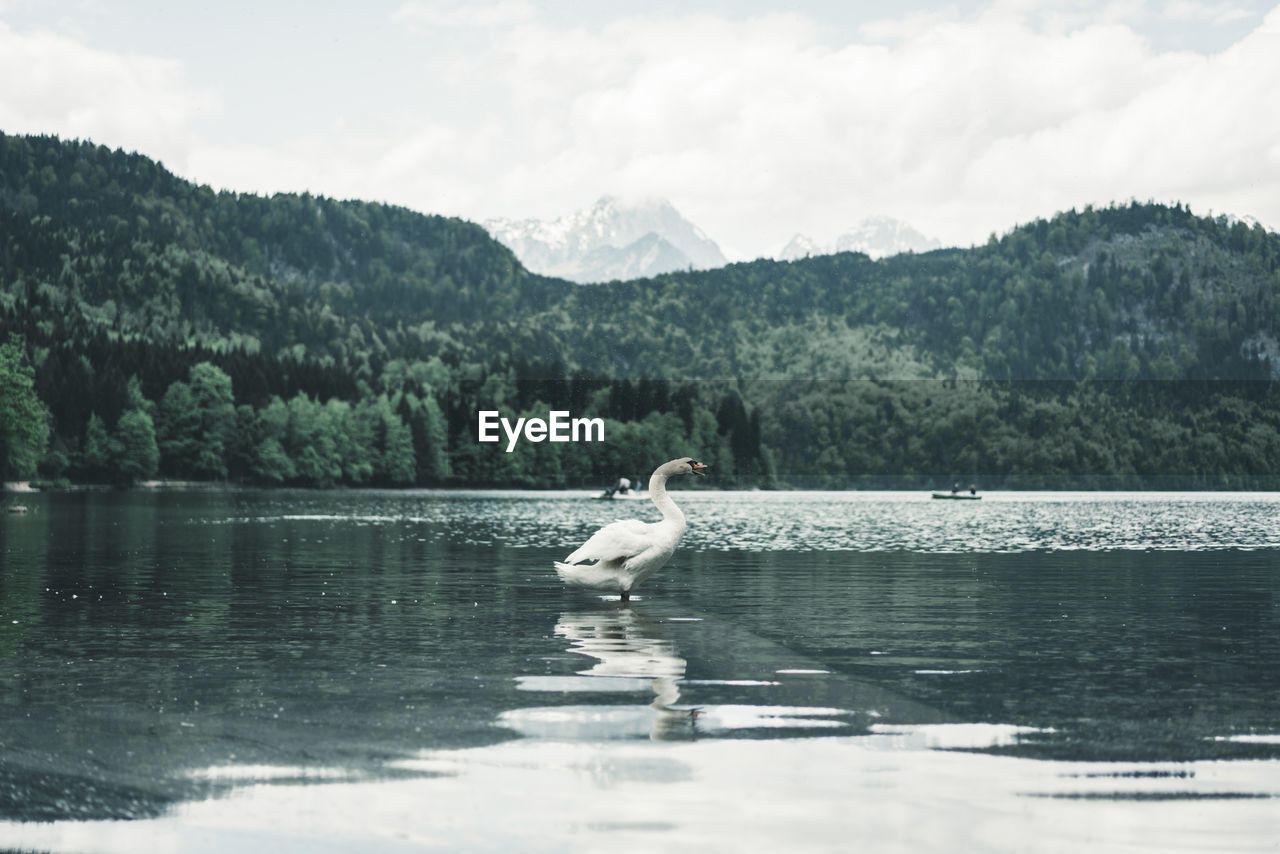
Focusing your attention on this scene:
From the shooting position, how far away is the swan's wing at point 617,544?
2667cm

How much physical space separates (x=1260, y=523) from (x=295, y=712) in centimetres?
8294

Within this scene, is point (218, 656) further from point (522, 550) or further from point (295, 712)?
point (522, 550)

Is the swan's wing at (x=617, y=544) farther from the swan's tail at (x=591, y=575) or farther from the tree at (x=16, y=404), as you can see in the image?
the tree at (x=16, y=404)

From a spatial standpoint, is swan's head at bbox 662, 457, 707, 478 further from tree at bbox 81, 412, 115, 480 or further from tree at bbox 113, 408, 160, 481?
tree at bbox 81, 412, 115, 480

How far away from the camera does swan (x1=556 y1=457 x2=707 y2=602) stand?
26.7 metres

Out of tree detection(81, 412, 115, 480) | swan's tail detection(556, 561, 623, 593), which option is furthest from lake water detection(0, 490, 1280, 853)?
tree detection(81, 412, 115, 480)

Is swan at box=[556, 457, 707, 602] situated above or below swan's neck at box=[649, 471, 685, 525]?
below

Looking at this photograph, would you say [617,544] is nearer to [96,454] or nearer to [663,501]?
[663,501]

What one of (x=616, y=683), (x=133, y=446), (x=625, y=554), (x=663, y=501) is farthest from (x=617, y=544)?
(x=133, y=446)

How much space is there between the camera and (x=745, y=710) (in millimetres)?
14289

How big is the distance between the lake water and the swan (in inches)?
26.5

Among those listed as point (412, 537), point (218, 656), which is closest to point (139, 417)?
point (412, 537)

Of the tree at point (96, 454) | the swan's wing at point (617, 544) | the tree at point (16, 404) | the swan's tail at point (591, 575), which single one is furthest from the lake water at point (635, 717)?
the tree at point (96, 454)

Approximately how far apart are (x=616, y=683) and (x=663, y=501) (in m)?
12.0
